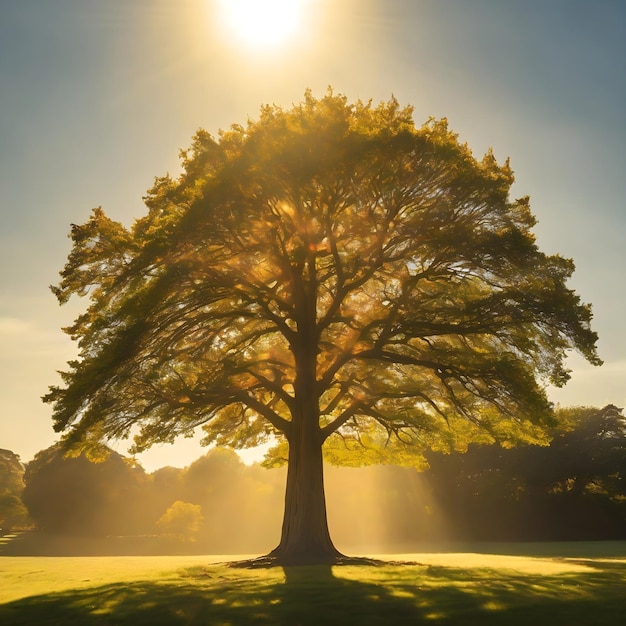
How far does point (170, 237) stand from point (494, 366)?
1115 centimetres

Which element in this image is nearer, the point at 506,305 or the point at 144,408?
the point at 506,305

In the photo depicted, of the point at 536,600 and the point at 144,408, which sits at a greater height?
the point at 144,408

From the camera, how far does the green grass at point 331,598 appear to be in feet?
30.8

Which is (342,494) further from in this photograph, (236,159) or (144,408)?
(236,159)

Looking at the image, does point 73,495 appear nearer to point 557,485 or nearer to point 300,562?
point 557,485

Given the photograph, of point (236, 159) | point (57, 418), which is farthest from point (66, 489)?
point (236, 159)

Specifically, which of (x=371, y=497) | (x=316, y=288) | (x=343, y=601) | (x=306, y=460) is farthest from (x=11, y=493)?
(x=343, y=601)

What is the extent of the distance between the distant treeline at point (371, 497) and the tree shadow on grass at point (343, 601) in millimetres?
12648

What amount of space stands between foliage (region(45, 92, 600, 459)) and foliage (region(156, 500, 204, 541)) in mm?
50995

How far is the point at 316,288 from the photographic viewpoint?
75.4 feet

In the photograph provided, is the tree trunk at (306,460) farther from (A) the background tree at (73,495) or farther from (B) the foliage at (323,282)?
(A) the background tree at (73,495)

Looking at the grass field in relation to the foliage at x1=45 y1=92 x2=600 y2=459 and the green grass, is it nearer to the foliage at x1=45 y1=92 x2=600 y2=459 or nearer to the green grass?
the green grass

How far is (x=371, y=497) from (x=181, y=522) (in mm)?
22421

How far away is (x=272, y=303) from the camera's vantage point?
949 inches
